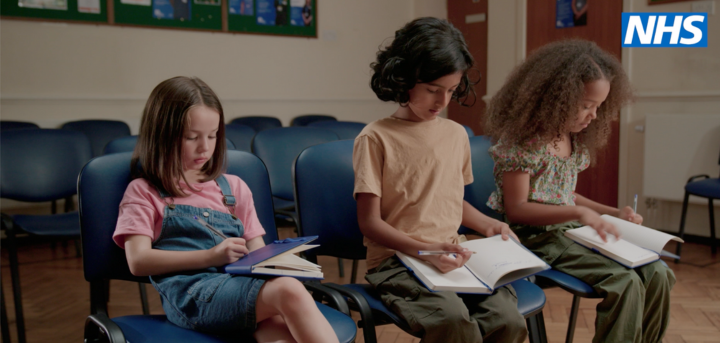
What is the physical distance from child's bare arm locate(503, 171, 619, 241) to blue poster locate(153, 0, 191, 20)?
3845 mm

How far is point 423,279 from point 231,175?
0.54 m

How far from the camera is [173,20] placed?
481 centimetres

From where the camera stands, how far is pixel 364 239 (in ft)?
5.15

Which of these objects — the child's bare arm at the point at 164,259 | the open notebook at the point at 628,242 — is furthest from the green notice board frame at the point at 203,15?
the open notebook at the point at 628,242

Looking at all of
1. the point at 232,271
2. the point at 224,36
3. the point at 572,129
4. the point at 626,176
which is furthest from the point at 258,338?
the point at 224,36

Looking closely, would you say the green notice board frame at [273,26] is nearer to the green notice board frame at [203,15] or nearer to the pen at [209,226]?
the green notice board frame at [203,15]

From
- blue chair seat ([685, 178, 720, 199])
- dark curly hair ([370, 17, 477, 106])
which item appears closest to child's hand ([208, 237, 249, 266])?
dark curly hair ([370, 17, 477, 106])

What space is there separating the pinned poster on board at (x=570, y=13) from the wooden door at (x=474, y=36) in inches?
46.0

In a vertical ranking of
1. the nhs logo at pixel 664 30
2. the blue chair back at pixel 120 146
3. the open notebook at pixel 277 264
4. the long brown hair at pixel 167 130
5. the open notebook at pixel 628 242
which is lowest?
the open notebook at pixel 628 242

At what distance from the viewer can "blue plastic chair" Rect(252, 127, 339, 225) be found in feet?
9.07

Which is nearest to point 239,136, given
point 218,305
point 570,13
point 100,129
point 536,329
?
point 100,129

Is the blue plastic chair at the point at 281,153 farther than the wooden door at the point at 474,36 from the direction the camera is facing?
No

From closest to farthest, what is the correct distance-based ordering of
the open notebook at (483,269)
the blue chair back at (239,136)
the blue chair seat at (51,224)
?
the open notebook at (483,269) < the blue chair seat at (51,224) < the blue chair back at (239,136)

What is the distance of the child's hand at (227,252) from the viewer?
1.17 meters
